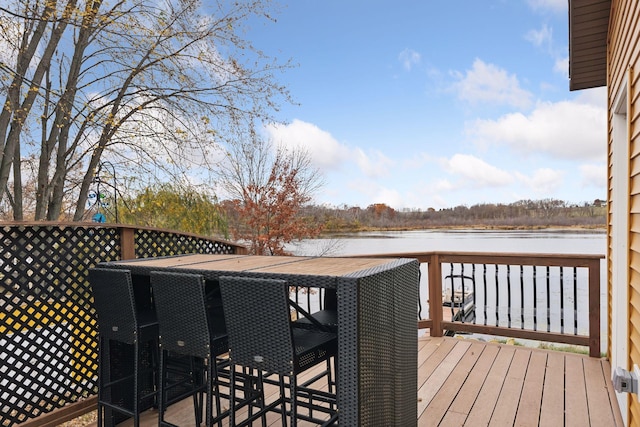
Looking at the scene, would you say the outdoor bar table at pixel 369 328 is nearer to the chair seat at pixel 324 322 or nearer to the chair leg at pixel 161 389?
the chair seat at pixel 324 322

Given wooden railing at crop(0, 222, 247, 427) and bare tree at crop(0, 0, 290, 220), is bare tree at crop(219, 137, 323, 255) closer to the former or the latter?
bare tree at crop(0, 0, 290, 220)

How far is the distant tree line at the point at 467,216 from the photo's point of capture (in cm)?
635

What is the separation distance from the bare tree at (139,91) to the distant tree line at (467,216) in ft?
15.6

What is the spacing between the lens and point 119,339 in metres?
2.46

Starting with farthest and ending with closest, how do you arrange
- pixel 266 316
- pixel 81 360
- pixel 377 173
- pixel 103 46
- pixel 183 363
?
1. pixel 377 173
2. pixel 103 46
3. pixel 183 363
4. pixel 81 360
5. pixel 266 316

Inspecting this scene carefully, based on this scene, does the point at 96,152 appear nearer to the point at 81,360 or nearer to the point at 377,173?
the point at 81,360

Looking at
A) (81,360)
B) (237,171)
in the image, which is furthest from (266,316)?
(237,171)

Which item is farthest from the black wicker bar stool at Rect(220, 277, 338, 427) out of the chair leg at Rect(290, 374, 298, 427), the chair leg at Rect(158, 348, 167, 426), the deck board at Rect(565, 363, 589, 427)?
the deck board at Rect(565, 363, 589, 427)

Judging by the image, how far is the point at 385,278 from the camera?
6.46 feet

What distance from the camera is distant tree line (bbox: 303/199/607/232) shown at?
635 centimetres

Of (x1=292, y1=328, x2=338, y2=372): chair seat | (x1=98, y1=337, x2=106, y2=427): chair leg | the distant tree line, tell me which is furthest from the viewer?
the distant tree line

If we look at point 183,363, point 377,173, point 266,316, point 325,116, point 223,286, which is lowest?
point 183,363

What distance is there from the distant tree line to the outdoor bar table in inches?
125

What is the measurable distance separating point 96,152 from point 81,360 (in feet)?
16.3
